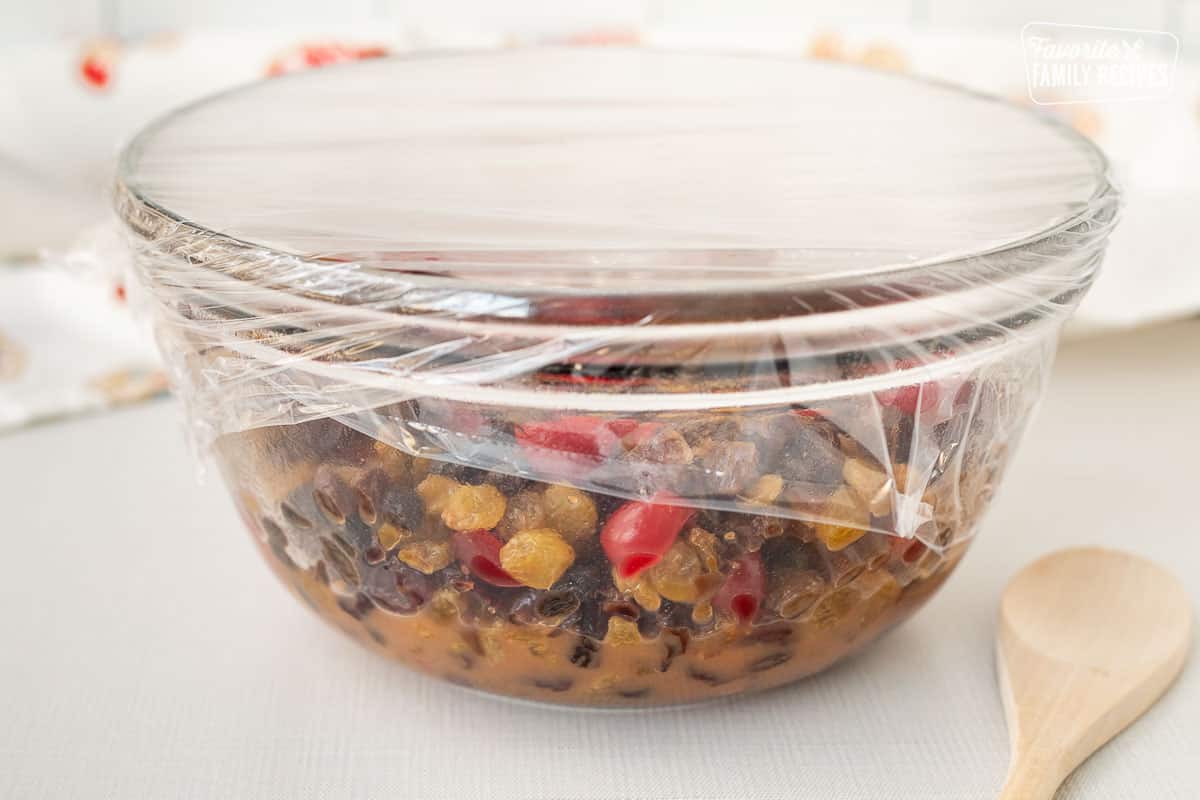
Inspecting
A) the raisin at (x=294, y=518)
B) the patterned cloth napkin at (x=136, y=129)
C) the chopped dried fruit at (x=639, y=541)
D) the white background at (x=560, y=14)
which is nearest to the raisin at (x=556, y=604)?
the chopped dried fruit at (x=639, y=541)

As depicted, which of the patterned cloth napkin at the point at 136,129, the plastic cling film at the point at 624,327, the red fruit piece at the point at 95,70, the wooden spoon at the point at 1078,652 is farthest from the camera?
the red fruit piece at the point at 95,70

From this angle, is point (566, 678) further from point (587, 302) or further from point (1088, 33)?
point (1088, 33)

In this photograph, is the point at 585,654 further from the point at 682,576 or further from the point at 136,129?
the point at 136,129

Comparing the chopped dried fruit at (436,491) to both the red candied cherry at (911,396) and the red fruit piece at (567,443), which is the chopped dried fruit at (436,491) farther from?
the red candied cherry at (911,396)

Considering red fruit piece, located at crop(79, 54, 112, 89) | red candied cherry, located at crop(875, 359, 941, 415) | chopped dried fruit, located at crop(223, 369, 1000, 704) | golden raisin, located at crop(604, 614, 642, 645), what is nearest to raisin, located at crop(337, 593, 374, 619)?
chopped dried fruit, located at crop(223, 369, 1000, 704)

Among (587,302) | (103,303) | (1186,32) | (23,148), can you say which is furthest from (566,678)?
(1186,32)

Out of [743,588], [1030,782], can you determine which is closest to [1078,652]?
[1030,782]

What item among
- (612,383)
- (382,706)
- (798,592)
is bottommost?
(382,706)

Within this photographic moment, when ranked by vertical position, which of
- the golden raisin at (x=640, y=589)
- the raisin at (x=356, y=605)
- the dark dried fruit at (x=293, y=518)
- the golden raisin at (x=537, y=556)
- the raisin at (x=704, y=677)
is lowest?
the raisin at (x=704, y=677)
